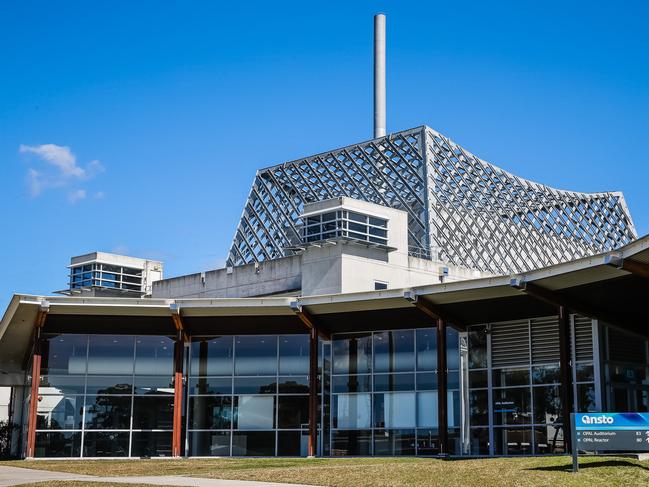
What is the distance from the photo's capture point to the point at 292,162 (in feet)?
280

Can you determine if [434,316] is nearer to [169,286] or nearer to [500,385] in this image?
[500,385]

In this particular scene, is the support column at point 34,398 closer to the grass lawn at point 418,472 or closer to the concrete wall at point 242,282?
the grass lawn at point 418,472

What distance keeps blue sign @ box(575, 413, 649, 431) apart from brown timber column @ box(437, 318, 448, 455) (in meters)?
11.3

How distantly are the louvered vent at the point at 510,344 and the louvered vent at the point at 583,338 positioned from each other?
2187 millimetres

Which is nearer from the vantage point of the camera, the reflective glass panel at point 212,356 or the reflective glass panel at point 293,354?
the reflective glass panel at point 293,354

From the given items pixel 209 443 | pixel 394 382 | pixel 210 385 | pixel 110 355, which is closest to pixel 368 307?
pixel 394 382

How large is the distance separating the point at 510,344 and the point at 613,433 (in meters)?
12.1

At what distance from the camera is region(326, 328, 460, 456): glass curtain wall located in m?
34.9

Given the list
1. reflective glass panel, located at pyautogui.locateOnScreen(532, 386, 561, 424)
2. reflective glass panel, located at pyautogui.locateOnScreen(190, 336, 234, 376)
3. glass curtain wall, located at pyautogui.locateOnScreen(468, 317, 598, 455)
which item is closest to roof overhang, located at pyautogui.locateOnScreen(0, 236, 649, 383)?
reflective glass panel, located at pyautogui.locateOnScreen(190, 336, 234, 376)

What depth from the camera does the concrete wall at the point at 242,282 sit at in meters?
54.2

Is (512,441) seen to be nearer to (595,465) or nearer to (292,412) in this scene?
(292,412)

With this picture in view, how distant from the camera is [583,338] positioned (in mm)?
31281

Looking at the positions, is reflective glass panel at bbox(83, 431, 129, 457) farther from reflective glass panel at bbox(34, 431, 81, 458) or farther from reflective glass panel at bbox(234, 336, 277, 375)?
reflective glass panel at bbox(234, 336, 277, 375)

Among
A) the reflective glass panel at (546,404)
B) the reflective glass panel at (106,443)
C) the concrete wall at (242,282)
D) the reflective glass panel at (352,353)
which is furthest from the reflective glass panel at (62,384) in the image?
the concrete wall at (242,282)
